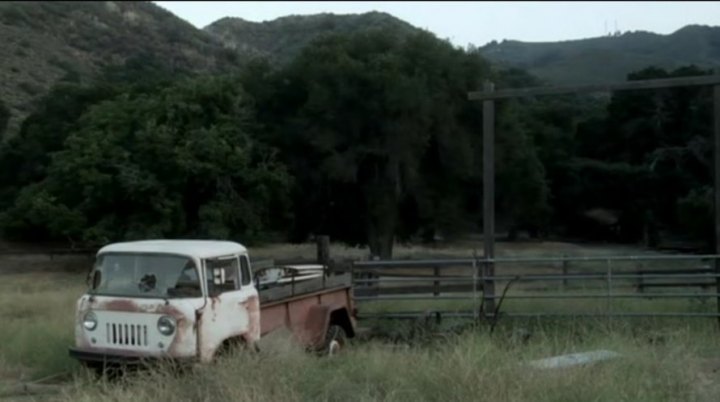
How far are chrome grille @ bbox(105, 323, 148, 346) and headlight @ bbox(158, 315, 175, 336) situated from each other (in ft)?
0.77

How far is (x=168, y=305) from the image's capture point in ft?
35.7

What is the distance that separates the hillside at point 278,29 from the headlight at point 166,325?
1984 inches

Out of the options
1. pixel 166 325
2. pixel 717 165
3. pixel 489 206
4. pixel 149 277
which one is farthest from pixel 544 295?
pixel 166 325

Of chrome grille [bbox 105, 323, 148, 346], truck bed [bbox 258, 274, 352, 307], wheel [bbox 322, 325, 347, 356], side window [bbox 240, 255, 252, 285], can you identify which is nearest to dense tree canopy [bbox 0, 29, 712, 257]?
truck bed [bbox 258, 274, 352, 307]

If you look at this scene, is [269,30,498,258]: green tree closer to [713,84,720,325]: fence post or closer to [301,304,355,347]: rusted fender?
[713,84,720,325]: fence post

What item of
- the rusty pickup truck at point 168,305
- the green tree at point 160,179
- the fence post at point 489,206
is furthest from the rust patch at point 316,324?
the green tree at point 160,179

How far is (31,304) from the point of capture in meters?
18.6

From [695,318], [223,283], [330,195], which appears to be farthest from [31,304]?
[330,195]

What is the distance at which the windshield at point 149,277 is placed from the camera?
36.8 ft

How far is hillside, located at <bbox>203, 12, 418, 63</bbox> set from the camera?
63.4 m

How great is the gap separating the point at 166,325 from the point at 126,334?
574 mm

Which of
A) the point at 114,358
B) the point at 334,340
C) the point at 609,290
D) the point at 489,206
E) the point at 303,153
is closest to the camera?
the point at 114,358

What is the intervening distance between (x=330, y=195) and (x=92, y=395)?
26145 millimetres

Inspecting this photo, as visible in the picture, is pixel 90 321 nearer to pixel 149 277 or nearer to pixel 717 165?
pixel 149 277
